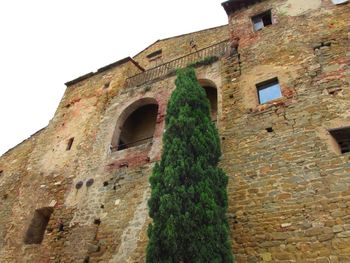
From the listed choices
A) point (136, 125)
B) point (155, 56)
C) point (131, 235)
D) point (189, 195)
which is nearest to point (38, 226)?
point (131, 235)

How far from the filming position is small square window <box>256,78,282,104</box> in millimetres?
7953

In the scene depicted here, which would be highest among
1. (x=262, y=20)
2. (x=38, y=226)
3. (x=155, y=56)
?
(x=155, y=56)

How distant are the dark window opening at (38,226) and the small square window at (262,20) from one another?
9179mm

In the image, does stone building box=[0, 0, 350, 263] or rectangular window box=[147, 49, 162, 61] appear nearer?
stone building box=[0, 0, 350, 263]

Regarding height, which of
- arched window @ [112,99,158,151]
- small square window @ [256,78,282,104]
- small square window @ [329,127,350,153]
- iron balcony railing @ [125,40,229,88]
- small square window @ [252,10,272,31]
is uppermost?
small square window @ [252,10,272,31]

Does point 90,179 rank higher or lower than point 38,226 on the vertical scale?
higher

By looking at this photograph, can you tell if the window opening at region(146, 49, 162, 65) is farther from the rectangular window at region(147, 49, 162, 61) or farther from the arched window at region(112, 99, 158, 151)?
the arched window at region(112, 99, 158, 151)

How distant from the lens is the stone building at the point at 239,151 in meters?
5.81

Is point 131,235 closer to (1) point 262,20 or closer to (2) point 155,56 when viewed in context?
(1) point 262,20

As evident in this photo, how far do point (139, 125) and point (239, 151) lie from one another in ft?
18.3

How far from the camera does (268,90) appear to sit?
8.21m

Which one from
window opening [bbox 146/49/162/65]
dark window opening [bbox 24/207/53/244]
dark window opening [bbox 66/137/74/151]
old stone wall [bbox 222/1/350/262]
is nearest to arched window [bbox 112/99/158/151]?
dark window opening [bbox 66/137/74/151]

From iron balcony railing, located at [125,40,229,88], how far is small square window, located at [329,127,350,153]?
17.0 feet

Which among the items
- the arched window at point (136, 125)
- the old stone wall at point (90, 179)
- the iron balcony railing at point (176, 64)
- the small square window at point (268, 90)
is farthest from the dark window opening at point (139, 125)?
the small square window at point (268, 90)
